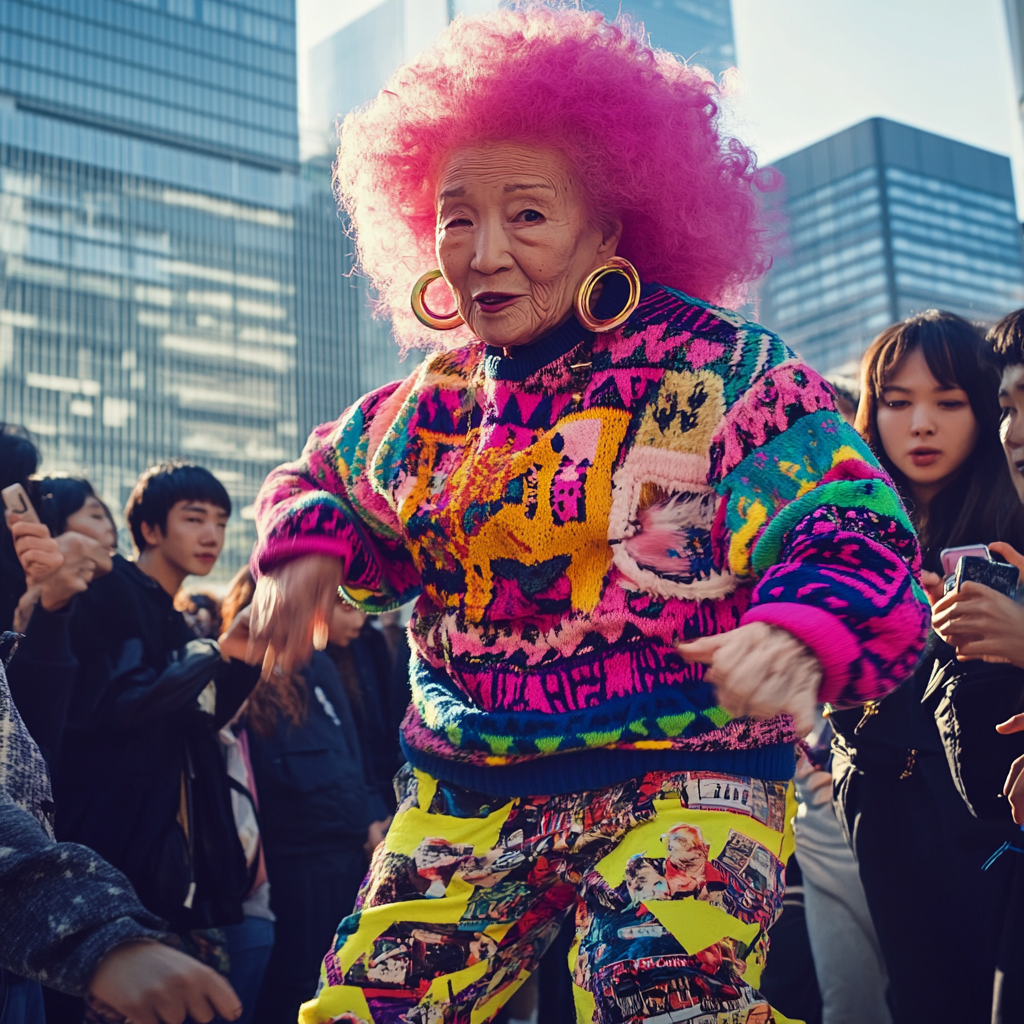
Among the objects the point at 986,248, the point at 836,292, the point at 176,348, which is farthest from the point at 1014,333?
the point at 986,248

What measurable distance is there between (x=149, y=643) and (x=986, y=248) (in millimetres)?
113230

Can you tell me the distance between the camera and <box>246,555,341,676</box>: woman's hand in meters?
2.04

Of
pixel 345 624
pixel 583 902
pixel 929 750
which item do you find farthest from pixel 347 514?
pixel 345 624

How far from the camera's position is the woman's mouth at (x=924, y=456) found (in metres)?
3.32

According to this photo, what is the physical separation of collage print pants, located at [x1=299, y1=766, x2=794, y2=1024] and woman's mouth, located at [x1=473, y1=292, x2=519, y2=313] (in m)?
0.86

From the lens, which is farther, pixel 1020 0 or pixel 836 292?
pixel 836 292

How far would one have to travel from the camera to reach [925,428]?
131 inches

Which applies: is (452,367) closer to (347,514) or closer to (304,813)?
(347,514)

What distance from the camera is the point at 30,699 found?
327 centimetres

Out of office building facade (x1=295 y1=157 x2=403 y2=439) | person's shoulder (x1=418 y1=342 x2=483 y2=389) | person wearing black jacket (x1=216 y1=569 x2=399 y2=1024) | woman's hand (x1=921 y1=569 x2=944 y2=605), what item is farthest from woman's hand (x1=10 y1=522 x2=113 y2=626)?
office building facade (x1=295 y1=157 x2=403 y2=439)

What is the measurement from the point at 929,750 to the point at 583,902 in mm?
1452

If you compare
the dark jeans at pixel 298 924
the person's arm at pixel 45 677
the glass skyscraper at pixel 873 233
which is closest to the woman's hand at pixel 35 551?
the person's arm at pixel 45 677

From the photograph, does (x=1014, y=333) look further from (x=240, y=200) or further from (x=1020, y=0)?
(x=240, y=200)

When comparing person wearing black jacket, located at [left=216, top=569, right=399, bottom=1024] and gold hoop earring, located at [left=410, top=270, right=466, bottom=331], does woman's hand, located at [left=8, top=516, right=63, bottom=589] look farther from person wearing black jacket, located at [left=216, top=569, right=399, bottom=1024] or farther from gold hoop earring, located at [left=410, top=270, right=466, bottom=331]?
gold hoop earring, located at [left=410, top=270, right=466, bottom=331]
